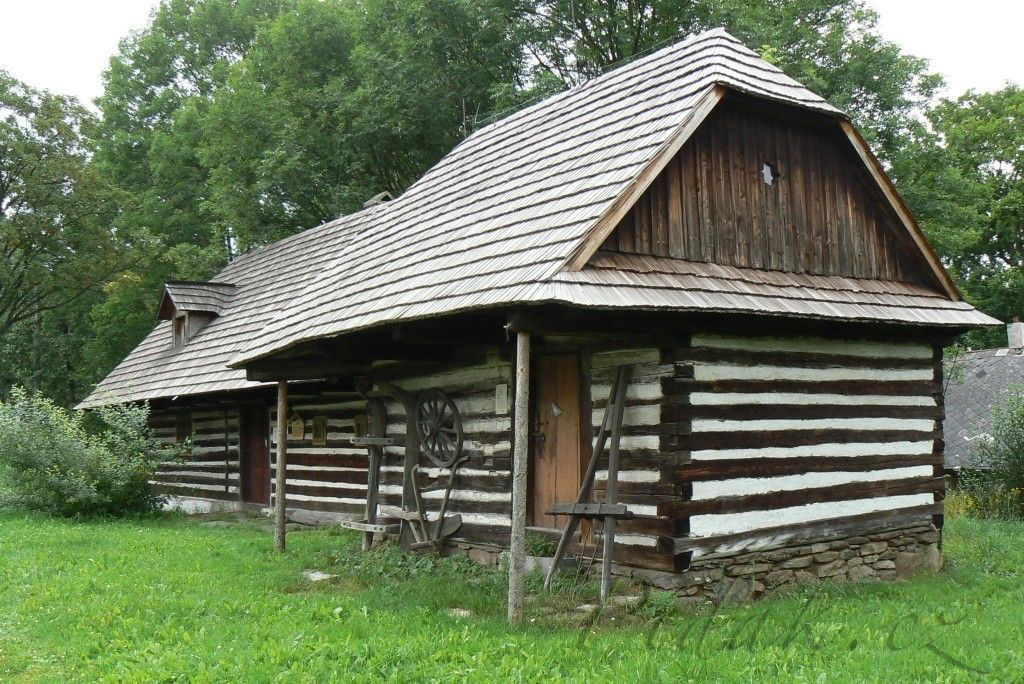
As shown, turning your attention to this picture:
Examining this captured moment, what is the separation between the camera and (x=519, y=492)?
6.68 metres

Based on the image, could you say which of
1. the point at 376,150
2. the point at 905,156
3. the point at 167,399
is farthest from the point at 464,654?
the point at 376,150

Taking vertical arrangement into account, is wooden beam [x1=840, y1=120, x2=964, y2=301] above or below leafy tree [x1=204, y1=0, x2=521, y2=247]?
below

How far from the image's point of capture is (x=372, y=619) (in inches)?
269

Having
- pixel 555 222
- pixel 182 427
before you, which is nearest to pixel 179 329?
pixel 182 427

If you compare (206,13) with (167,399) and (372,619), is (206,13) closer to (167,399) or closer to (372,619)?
(167,399)

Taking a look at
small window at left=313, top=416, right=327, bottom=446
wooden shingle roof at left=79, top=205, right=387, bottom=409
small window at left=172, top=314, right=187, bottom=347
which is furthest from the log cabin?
small window at left=172, top=314, right=187, bottom=347

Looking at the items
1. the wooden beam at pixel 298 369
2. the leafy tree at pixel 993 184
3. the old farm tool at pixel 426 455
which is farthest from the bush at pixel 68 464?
the leafy tree at pixel 993 184

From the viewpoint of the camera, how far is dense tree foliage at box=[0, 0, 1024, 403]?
18.3m

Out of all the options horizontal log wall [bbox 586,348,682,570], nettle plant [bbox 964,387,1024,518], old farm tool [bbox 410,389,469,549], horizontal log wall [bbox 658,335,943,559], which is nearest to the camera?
horizontal log wall [bbox 586,348,682,570]

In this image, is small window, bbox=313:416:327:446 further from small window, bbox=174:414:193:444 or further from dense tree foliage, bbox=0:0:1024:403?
dense tree foliage, bbox=0:0:1024:403

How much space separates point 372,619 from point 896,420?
5961 mm

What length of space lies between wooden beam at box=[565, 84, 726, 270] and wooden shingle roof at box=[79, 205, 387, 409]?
26.3 ft

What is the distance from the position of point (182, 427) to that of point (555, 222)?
13.9 metres

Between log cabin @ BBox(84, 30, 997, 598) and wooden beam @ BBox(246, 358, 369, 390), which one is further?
wooden beam @ BBox(246, 358, 369, 390)
